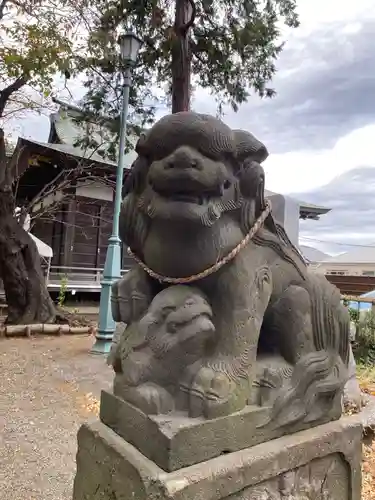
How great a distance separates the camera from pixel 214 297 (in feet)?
3.65

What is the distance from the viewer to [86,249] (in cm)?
929

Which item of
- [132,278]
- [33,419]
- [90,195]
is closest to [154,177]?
[132,278]

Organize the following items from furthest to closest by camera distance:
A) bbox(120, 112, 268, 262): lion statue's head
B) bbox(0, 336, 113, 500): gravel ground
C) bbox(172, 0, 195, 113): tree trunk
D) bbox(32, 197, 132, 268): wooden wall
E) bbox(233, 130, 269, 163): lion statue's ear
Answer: bbox(32, 197, 132, 268): wooden wall, bbox(172, 0, 195, 113): tree trunk, bbox(0, 336, 113, 500): gravel ground, bbox(233, 130, 269, 163): lion statue's ear, bbox(120, 112, 268, 262): lion statue's head

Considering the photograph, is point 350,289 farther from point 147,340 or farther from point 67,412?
point 147,340

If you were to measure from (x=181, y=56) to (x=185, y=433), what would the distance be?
4904 millimetres

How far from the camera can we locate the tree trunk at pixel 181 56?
16.3 feet

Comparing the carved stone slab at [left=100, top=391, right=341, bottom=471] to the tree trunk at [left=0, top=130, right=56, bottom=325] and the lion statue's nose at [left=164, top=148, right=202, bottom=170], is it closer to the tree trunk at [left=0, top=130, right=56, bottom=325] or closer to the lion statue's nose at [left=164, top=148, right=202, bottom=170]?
the lion statue's nose at [left=164, top=148, right=202, bottom=170]

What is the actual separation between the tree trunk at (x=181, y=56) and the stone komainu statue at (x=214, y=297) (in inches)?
162

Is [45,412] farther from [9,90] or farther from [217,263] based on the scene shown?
[9,90]

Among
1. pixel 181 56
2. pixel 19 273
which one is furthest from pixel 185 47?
pixel 19 273

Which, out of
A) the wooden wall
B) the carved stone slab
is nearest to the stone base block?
the carved stone slab

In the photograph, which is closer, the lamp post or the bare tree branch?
the lamp post

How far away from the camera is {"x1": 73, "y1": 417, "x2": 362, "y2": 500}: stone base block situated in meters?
0.89

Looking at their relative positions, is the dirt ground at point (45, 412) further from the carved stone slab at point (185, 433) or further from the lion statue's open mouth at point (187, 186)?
the lion statue's open mouth at point (187, 186)
